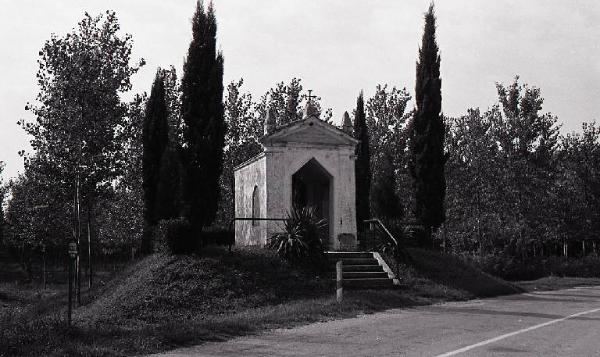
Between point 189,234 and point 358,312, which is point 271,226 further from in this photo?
point 358,312

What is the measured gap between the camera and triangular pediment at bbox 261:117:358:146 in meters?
22.0

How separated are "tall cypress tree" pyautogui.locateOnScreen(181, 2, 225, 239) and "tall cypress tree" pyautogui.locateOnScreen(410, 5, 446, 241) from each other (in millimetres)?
9673

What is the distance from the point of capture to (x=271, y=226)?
21.7 meters

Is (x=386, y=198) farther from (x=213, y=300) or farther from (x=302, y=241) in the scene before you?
(x=213, y=300)

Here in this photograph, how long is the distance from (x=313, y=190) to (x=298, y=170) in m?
4.03

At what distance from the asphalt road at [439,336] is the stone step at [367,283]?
2.75 meters

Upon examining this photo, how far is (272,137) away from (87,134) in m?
6.00

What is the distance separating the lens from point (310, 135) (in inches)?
885

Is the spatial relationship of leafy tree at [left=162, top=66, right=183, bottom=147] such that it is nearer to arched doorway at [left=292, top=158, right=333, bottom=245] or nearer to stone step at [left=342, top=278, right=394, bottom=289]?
arched doorway at [left=292, top=158, right=333, bottom=245]

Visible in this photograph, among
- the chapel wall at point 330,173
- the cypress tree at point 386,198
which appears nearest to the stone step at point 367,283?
the chapel wall at point 330,173

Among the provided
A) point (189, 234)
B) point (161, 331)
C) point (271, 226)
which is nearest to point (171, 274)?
point (189, 234)

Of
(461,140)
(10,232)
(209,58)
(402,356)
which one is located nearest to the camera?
(402,356)

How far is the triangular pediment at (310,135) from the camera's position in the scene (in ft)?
72.1

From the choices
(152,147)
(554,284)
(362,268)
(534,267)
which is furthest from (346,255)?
(534,267)
